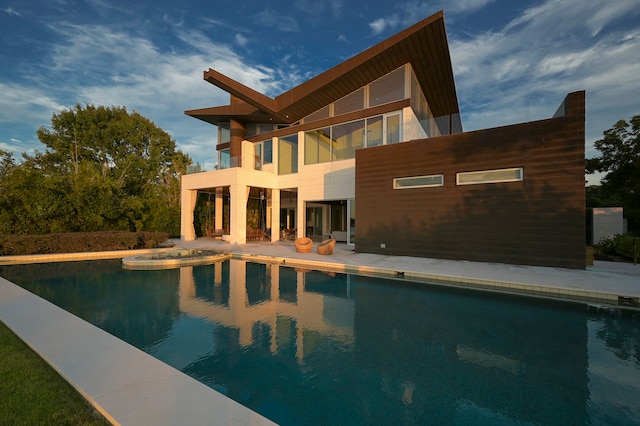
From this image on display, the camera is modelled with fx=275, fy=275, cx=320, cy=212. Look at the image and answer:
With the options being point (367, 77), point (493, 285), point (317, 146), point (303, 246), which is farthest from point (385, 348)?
point (367, 77)

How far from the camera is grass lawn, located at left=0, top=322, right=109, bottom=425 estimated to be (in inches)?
84.1

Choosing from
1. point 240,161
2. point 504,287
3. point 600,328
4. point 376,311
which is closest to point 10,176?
point 240,161

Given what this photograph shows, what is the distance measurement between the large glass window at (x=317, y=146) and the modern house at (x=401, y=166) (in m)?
0.06

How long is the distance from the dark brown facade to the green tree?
12754mm

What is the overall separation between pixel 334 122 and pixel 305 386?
14.2 metres

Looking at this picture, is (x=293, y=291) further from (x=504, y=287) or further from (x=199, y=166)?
(x=199, y=166)

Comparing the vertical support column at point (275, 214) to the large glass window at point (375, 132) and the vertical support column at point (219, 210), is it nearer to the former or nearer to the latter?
the vertical support column at point (219, 210)

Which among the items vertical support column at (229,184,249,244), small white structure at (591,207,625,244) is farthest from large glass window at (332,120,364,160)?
small white structure at (591,207,625,244)

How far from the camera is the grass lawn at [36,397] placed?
7.01ft

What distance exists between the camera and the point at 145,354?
328cm

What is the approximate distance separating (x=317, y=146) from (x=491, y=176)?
9.31m

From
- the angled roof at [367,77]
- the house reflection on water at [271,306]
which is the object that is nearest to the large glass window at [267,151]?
the angled roof at [367,77]

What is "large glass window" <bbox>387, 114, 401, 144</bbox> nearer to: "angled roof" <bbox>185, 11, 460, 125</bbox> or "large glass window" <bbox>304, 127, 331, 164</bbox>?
"angled roof" <bbox>185, 11, 460, 125</bbox>

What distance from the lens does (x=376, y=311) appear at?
5531 mm
